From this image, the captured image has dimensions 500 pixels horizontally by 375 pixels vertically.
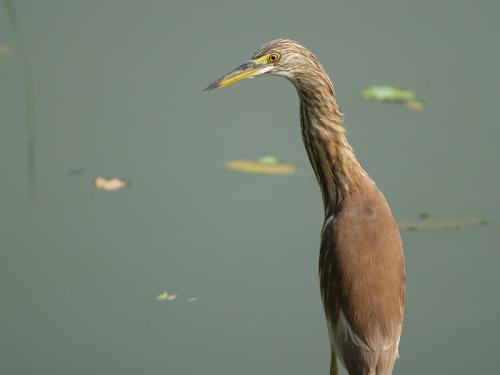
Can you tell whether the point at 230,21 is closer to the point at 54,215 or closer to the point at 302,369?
the point at 54,215

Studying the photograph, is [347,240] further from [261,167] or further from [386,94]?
[386,94]

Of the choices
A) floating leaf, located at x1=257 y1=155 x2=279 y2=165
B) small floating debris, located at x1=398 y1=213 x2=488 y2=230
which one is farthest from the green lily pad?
small floating debris, located at x1=398 y1=213 x2=488 y2=230

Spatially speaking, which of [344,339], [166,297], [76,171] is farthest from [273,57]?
[76,171]

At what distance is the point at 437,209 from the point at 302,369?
1.08m

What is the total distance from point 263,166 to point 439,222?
2.64 ft

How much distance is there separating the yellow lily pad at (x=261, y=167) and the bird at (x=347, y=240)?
0.91m

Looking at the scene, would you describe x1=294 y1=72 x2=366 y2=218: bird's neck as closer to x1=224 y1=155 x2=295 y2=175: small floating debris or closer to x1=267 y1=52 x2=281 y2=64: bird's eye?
x1=267 y1=52 x2=281 y2=64: bird's eye

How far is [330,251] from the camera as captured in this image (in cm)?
286

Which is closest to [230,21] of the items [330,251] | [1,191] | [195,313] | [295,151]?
[295,151]

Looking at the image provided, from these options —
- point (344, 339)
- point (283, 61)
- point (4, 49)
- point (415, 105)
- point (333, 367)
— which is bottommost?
point (333, 367)

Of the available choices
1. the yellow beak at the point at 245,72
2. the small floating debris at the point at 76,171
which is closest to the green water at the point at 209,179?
the small floating debris at the point at 76,171

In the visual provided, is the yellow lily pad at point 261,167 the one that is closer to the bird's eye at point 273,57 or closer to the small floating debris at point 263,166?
the small floating debris at point 263,166

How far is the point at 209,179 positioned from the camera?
4055 mm

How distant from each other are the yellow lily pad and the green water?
0.04 metres
